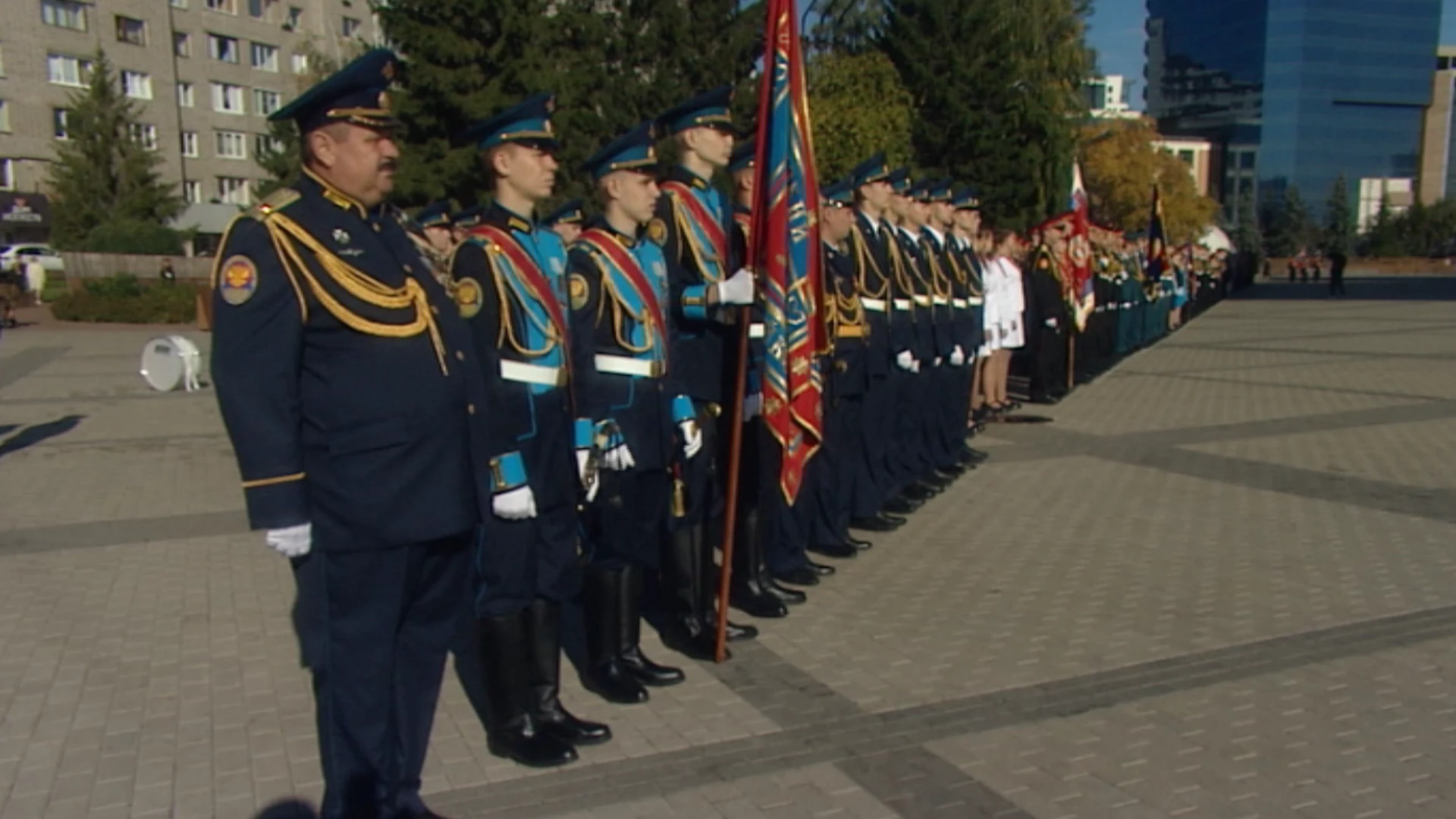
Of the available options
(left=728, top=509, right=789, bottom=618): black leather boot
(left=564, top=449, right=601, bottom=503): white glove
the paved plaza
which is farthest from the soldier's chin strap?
(left=728, top=509, right=789, bottom=618): black leather boot

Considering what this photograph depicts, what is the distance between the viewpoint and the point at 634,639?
4719mm

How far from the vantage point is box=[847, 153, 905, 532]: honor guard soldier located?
689 cm

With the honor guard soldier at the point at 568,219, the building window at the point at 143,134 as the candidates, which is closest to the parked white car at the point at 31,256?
the building window at the point at 143,134

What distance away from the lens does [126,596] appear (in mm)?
6020

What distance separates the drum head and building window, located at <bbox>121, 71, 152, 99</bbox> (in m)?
46.0

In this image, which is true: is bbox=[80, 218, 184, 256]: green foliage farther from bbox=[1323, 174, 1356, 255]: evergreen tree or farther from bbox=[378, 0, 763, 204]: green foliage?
bbox=[1323, 174, 1356, 255]: evergreen tree

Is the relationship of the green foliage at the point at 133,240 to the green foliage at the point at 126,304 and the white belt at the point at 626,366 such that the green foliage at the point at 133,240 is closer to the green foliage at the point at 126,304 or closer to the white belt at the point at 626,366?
the green foliage at the point at 126,304

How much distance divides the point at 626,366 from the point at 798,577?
6.95 ft

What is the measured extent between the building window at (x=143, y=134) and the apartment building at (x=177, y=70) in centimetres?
10

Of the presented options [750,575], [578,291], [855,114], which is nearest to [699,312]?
[578,291]

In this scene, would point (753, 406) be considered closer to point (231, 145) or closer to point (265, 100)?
point (231, 145)

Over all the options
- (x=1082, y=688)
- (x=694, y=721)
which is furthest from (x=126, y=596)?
(x=1082, y=688)

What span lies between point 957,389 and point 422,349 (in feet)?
19.8

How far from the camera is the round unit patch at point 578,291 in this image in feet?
13.8
